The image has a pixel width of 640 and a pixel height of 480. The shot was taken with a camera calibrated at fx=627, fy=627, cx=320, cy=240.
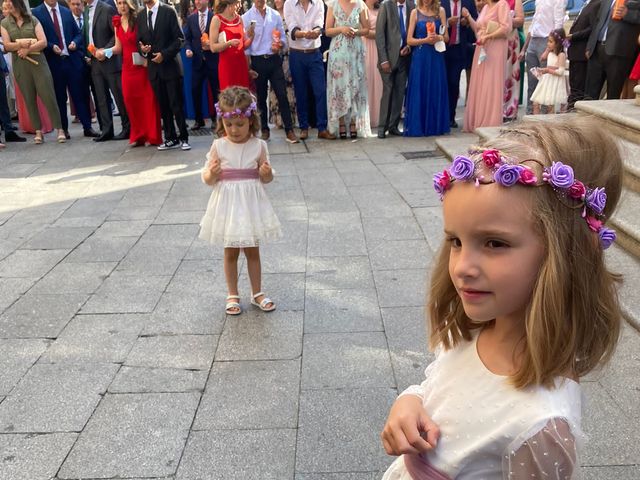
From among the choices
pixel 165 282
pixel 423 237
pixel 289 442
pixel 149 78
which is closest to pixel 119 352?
pixel 165 282

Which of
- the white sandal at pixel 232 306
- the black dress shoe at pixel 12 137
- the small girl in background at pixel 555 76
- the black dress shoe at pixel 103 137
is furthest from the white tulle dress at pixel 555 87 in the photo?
the black dress shoe at pixel 12 137

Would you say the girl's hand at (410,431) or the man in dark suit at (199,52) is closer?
the girl's hand at (410,431)

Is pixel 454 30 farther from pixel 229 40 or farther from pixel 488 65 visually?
pixel 229 40

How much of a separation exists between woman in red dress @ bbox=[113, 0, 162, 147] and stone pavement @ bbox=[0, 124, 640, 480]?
3028 mm

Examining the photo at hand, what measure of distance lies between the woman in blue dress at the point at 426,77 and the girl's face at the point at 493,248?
8084mm

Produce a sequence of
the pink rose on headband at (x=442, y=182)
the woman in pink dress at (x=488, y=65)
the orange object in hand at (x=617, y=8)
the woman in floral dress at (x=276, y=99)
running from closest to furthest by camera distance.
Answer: the pink rose on headband at (x=442, y=182)
the orange object in hand at (x=617, y=8)
the woman in pink dress at (x=488, y=65)
the woman in floral dress at (x=276, y=99)

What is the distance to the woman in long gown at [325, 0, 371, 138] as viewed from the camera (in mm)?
9047

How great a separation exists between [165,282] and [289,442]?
2.11 m

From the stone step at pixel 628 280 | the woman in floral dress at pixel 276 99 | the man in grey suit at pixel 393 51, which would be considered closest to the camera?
the stone step at pixel 628 280

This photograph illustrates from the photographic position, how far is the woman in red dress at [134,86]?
28.8 feet

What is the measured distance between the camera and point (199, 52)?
33.6 ft

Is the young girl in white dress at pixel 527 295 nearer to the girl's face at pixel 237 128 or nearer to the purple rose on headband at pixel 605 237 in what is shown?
the purple rose on headband at pixel 605 237

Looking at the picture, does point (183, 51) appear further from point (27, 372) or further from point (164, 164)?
point (27, 372)

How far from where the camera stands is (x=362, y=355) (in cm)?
336
